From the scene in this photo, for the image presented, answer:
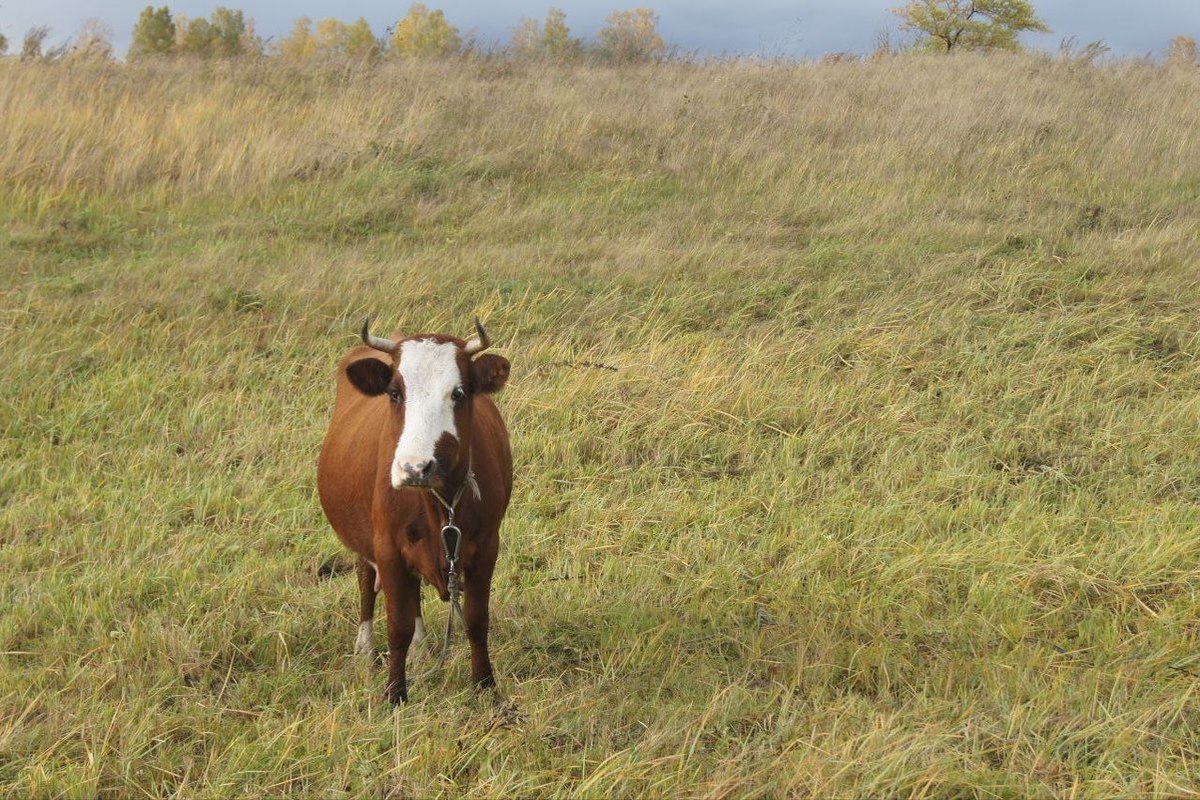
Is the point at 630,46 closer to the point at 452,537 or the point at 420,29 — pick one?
the point at 452,537

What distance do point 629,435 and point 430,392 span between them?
320 centimetres

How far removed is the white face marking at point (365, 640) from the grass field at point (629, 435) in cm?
13

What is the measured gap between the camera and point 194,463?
675cm

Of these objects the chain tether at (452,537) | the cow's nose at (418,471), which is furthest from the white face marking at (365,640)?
the cow's nose at (418,471)

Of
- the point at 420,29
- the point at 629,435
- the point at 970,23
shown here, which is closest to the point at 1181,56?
the point at 970,23

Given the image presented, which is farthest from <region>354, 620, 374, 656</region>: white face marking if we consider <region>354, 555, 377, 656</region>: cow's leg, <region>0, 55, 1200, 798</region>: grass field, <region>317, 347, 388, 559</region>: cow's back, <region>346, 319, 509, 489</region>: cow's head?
<region>346, 319, 509, 489</region>: cow's head

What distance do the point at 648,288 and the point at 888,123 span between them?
6.21 meters

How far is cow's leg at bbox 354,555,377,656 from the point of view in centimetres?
495

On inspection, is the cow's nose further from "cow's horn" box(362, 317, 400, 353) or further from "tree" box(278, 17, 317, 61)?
"tree" box(278, 17, 317, 61)

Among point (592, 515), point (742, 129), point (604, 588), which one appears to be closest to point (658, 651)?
point (604, 588)

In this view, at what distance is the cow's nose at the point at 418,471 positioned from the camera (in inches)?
146

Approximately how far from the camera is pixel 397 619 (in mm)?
4320

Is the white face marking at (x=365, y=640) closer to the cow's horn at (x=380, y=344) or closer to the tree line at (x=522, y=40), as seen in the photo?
the cow's horn at (x=380, y=344)

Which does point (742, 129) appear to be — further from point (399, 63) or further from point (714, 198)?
point (399, 63)
